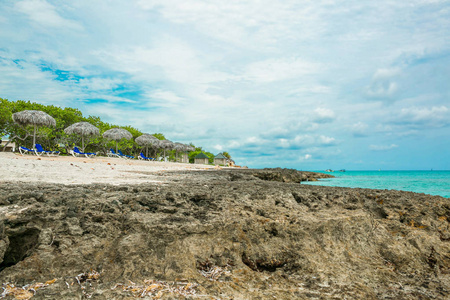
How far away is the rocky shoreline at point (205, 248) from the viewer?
2.65 metres

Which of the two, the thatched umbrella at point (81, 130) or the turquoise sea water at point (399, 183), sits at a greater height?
the thatched umbrella at point (81, 130)

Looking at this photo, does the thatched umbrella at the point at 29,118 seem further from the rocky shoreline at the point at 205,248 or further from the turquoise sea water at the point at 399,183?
the turquoise sea water at the point at 399,183

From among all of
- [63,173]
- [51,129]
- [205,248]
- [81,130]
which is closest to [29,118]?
[81,130]

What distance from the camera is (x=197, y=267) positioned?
299cm

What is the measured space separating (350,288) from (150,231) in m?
2.41

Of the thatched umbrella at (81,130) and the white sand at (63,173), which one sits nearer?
the white sand at (63,173)

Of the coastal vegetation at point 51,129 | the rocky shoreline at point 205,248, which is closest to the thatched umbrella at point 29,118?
the coastal vegetation at point 51,129

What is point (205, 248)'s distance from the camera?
3191 millimetres

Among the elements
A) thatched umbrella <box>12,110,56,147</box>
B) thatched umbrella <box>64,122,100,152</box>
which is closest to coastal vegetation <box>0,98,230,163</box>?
thatched umbrella <box>64,122,100,152</box>

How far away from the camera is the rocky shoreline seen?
2648 mm

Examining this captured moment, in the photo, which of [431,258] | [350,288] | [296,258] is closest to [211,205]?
[296,258]

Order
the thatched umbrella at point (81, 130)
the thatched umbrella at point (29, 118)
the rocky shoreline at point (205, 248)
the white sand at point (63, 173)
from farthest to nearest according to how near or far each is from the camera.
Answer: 1. the thatched umbrella at point (81, 130)
2. the thatched umbrella at point (29, 118)
3. the white sand at point (63, 173)
4. the rocky shoreline at point (205, 248)

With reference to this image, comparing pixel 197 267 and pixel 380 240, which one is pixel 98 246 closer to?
pixel 197 267

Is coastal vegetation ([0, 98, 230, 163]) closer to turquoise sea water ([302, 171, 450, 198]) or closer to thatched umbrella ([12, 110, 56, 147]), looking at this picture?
thatched umbrella ([12, 110, 56, 147])
